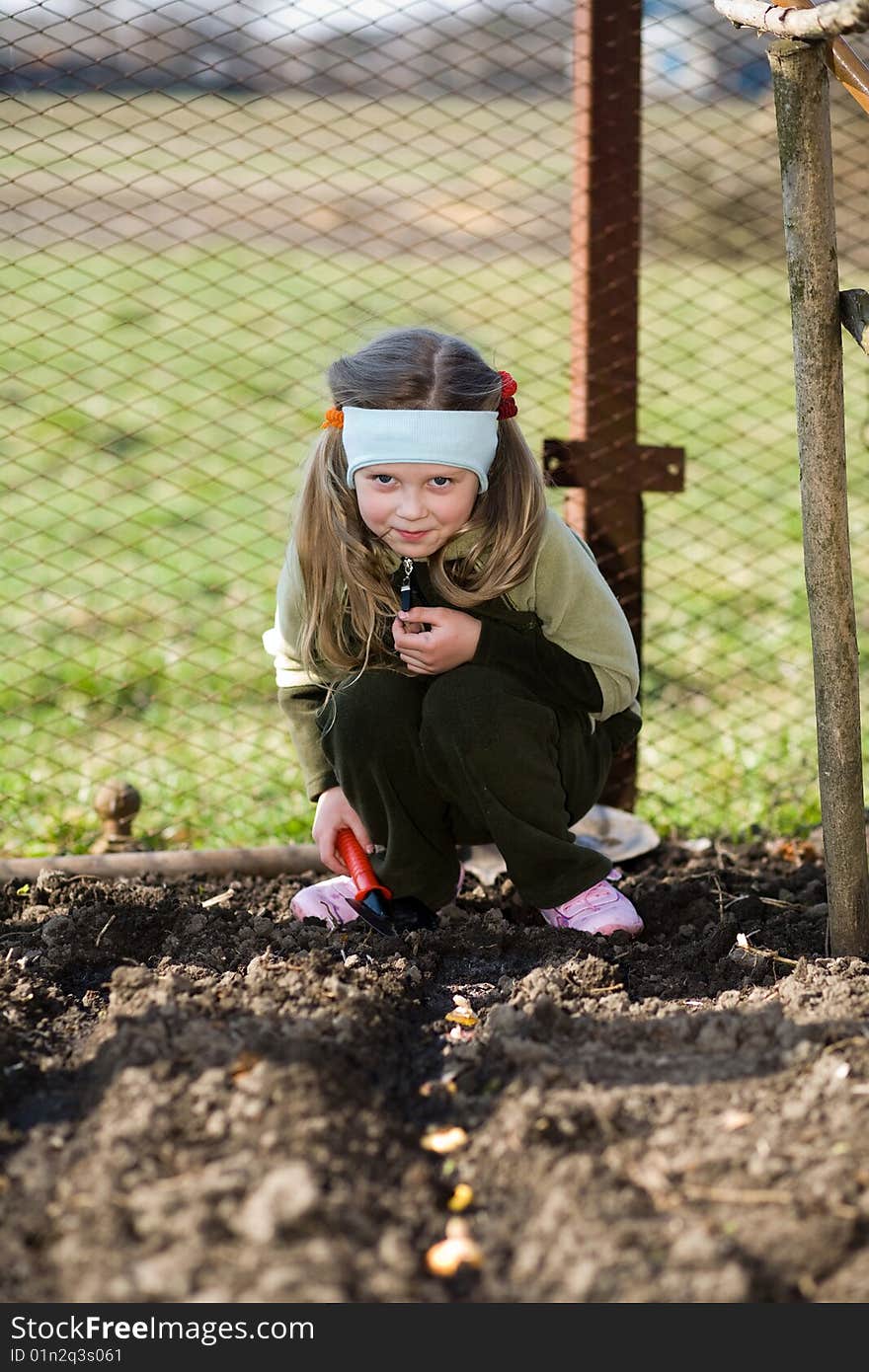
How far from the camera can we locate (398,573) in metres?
2.75

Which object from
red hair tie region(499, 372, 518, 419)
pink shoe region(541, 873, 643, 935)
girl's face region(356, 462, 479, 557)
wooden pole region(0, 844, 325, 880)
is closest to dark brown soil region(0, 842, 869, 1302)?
pink shoe region(541, 873, 643, 935)

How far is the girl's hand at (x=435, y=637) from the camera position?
2678 millimetres

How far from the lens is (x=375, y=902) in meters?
2.87

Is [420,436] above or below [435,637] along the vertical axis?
above

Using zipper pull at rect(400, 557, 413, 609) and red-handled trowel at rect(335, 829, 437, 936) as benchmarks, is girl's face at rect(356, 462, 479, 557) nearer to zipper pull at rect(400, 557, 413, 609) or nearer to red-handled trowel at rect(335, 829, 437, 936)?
zipper pull at rect(400, 557, 413, 609)

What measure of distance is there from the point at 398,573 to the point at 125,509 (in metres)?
3.25

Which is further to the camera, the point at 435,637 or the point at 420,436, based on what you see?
the point at 435,637

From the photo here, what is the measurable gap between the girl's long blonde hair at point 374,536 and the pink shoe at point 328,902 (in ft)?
1.68

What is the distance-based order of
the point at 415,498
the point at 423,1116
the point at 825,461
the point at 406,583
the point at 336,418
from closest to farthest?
the point at 423,1116, the point at 825,461, the point at 415,498, the point at 336,418, the point at 406,583

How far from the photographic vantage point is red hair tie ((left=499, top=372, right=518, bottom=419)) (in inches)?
104

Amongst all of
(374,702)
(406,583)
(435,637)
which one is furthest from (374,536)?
(374,702)

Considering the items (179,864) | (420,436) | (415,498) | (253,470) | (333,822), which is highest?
(420,436)

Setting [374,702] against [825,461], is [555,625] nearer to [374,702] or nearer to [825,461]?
[374,702]

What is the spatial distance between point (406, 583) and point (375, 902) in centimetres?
67
